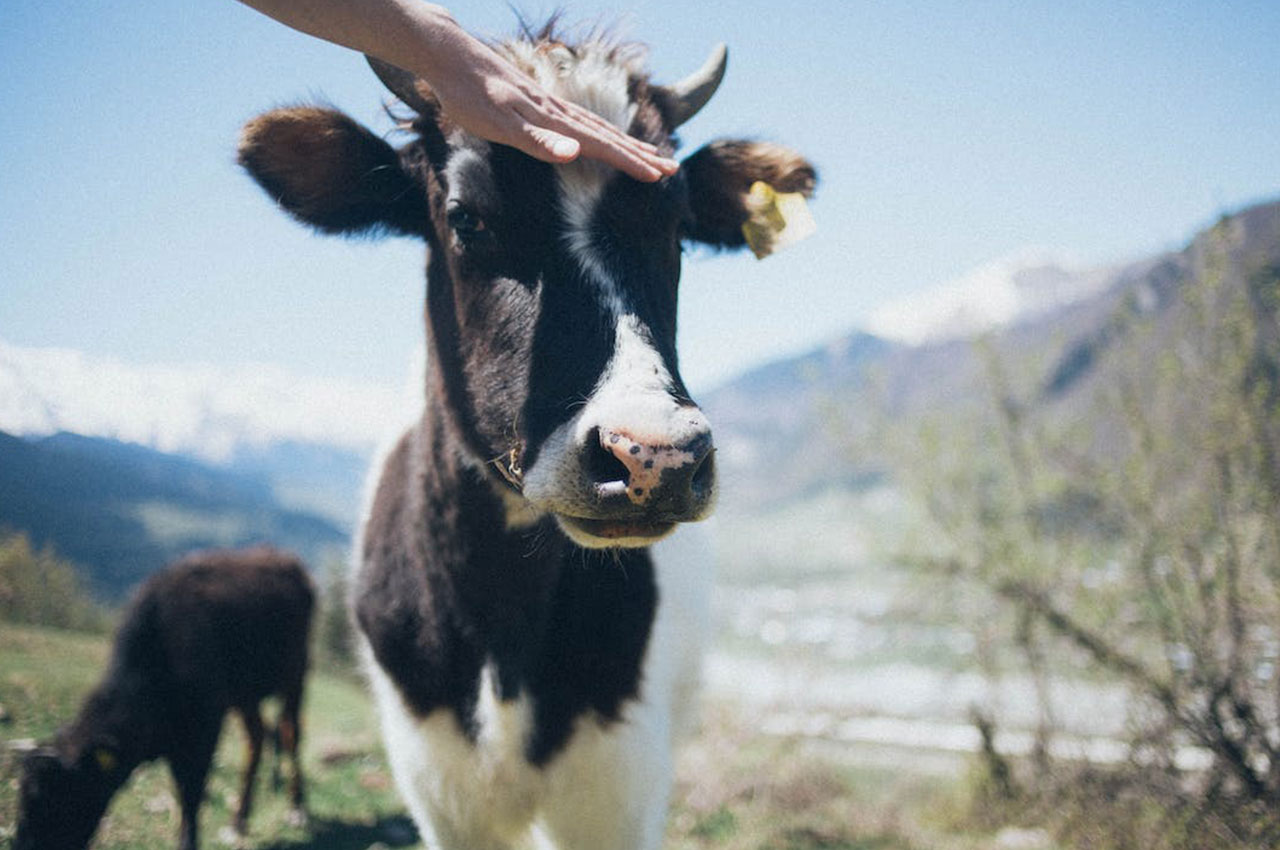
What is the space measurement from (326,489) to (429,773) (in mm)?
4915

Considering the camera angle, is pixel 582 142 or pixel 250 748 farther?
pixel 250 748

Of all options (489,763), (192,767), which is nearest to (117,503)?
(192,767)

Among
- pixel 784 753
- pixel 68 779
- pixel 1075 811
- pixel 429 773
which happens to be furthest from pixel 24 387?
pixel 784 753

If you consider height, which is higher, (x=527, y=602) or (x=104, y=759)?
(x=527, y=602)

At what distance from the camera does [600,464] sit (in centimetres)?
216

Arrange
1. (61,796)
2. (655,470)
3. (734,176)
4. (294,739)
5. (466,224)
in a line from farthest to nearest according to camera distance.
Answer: (294,739)
(61,796)
(734,176)
(466,224)
(655,470)

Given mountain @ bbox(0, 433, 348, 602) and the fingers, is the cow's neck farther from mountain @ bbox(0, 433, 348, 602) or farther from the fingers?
mountain @ bbox(0, 433, 348, 602)

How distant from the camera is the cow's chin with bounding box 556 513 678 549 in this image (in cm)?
222

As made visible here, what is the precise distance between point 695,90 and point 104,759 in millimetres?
5054

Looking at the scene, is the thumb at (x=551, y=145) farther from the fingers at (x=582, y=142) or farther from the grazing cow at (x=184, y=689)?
the grazing cow at (x=184, y=689)

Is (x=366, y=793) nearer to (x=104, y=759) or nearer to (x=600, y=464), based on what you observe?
(x=104, y=759)

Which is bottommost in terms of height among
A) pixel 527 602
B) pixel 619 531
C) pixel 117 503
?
pixel 117 503

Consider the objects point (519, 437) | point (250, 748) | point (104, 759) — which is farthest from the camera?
point (250, 748)

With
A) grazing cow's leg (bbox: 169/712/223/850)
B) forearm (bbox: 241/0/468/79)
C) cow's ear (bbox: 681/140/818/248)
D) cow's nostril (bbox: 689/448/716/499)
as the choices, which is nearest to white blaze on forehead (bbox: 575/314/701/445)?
cow's nostril (bbox: 689/448/716/499)
